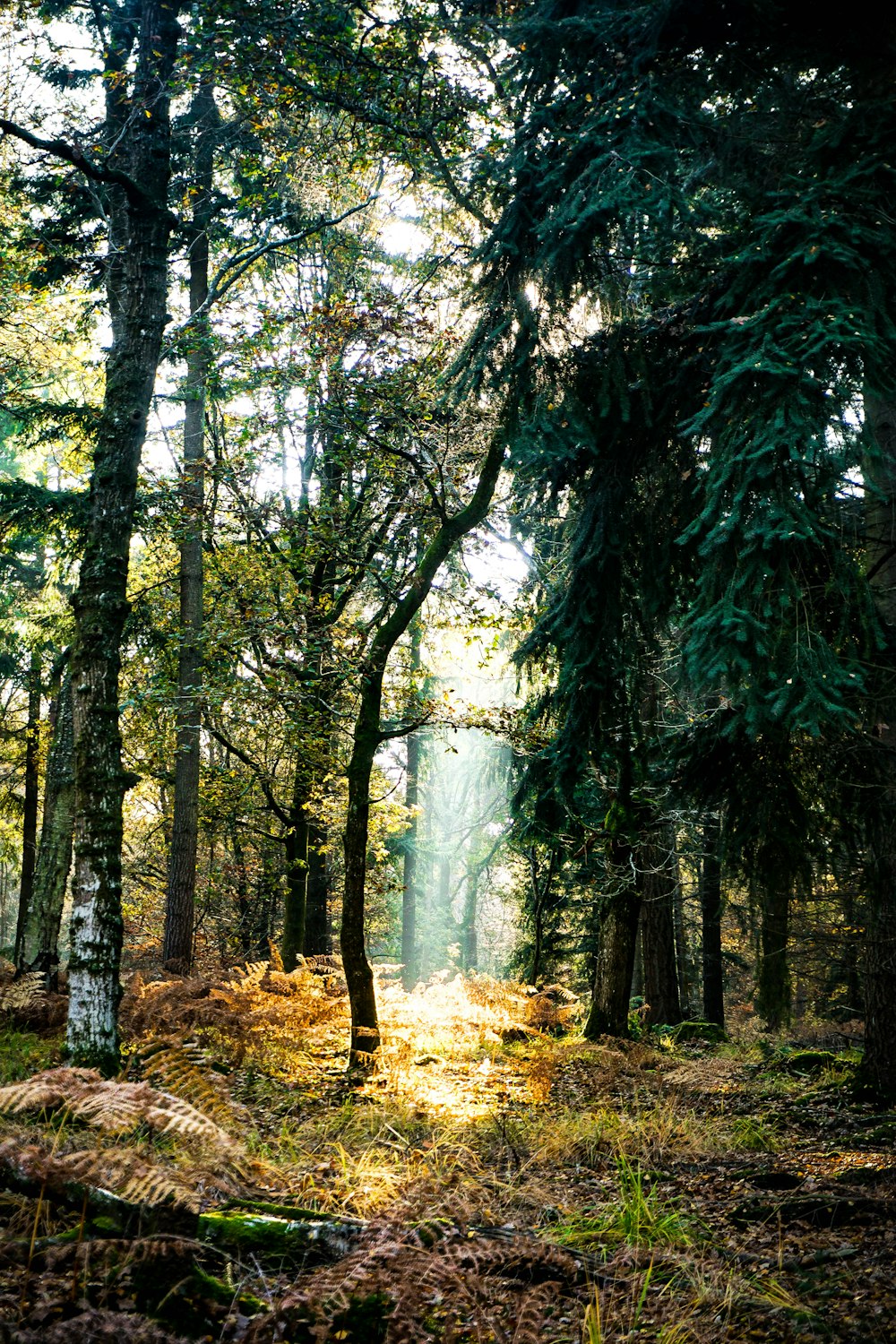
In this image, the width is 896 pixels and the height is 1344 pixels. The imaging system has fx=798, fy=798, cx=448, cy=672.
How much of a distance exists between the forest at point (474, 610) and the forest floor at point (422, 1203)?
0.08ft

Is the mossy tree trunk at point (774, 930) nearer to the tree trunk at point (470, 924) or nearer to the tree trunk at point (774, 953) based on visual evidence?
the tree trunk at point (774, 953)

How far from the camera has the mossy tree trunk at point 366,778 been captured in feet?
23.3

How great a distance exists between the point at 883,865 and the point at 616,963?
4887 mm

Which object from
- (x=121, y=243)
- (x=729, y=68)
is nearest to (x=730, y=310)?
(x=729, y=68)

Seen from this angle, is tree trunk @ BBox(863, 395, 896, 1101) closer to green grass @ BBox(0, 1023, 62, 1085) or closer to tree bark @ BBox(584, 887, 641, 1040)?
tree bark @ BBox(584, 887, 641, 1040)

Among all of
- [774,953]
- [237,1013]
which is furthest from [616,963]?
[774,953]

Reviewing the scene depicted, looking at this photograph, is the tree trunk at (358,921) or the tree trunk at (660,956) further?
the tree trunk at (660,956)

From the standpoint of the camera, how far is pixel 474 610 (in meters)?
9.72

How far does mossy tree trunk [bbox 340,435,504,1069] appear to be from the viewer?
7.11m

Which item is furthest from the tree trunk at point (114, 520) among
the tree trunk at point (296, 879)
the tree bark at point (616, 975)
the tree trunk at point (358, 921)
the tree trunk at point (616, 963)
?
the tree trunk at point (296, 879)

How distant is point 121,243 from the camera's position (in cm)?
652

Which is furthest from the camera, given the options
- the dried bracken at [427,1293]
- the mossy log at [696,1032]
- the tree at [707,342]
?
the mossy log at [696,1032]

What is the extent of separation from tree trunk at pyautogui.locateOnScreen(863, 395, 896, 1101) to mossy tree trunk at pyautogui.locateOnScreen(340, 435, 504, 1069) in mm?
3168

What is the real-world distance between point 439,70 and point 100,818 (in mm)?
6562
